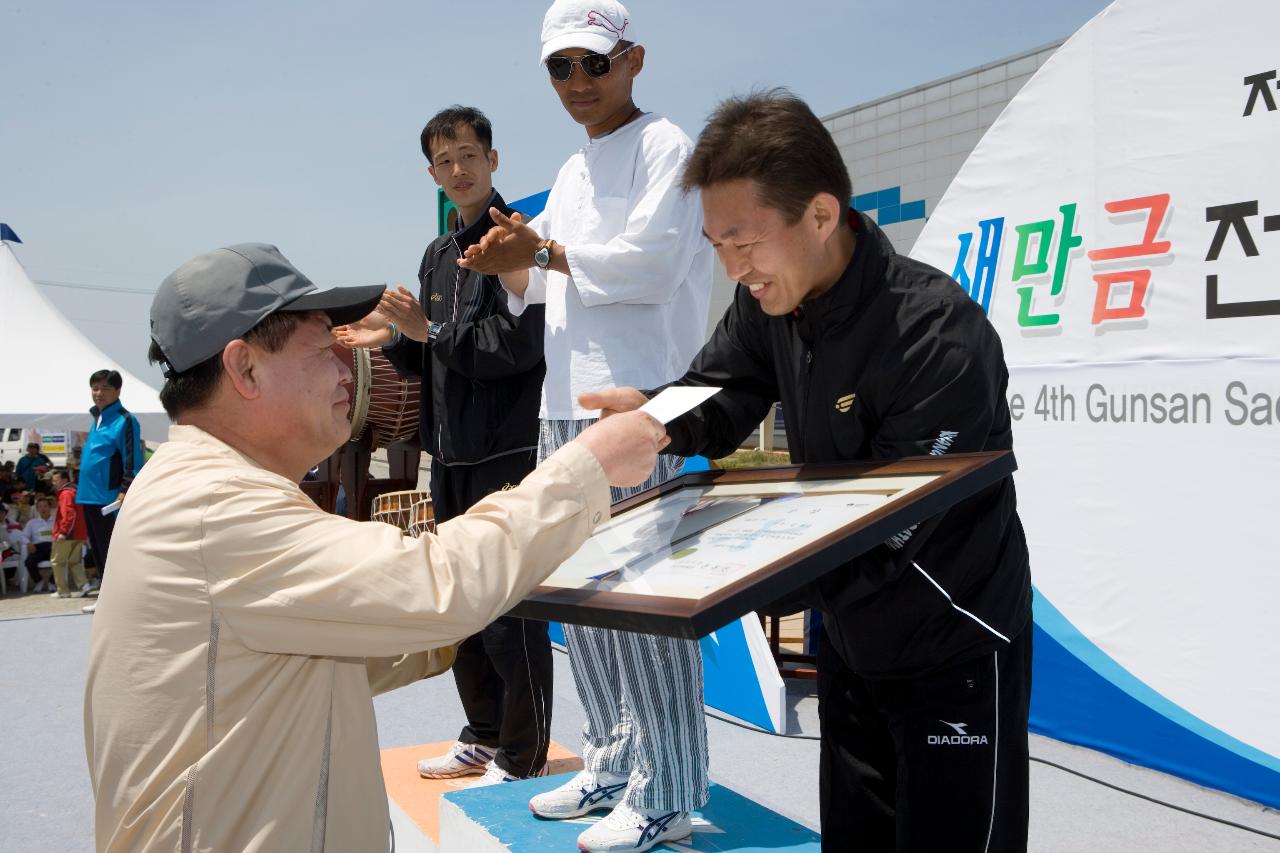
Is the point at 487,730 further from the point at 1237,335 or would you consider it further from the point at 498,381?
the point at 1237,335

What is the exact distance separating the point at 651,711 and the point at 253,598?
4.80 feet

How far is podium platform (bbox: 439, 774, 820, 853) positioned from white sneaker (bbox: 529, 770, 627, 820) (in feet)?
0.08

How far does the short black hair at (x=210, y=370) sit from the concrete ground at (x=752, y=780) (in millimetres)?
2335

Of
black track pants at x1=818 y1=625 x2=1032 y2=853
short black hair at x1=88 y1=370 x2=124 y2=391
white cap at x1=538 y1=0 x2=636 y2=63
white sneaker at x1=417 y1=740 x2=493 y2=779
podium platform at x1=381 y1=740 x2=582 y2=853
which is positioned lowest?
podium platform at x1=381 y1=740 x2=582 y2=853

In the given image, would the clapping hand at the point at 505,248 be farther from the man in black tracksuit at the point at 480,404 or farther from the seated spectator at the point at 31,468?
the seated spectator at the point at 31,468

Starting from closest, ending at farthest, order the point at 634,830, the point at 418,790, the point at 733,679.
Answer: the point at 634,830, the point at 418,790, the point at 733,679

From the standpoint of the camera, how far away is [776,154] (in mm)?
1687

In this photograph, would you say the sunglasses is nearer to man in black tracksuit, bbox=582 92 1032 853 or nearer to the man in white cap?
the man in white cap

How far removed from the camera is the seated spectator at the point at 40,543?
10.6 meters

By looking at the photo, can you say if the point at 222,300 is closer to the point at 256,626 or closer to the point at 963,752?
the point at 256,626

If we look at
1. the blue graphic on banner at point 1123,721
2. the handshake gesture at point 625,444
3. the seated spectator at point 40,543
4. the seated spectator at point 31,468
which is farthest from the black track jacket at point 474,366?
the seated spectator at point 31,468

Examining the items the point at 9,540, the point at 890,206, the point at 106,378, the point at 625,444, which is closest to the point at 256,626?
the point at 625,444

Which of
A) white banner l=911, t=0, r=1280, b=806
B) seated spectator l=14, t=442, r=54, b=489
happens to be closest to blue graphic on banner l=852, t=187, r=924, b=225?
white banner l=911, t=0, r=1280, b=806

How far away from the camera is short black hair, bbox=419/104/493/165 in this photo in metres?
3.70
